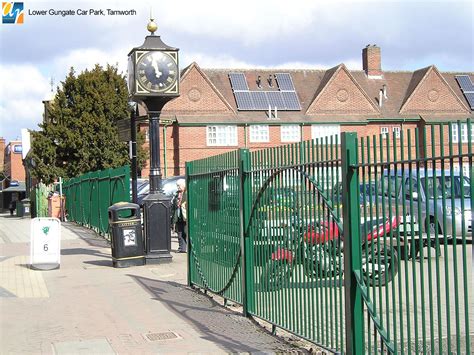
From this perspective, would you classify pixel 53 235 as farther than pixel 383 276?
Yes

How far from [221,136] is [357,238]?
42.9m

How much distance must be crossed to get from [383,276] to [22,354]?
3882mm

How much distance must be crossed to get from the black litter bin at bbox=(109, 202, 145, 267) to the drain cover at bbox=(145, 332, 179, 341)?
5.62 metres

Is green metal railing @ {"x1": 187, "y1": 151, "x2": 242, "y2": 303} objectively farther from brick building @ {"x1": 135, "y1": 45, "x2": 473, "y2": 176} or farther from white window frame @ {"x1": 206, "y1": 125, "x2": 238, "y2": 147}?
white window frame @ {"x1": 206, "y1": 125, "x2": 238, "y2": 147}

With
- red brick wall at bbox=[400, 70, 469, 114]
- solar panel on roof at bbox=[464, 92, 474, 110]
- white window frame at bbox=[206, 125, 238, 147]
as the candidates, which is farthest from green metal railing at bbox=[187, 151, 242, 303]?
solar panel on roof at bbox=[464, 92, 474, 110]

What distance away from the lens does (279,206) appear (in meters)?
6.86

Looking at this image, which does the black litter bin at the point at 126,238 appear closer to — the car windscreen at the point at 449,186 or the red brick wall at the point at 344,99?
the car windscreen at the point at 449,186

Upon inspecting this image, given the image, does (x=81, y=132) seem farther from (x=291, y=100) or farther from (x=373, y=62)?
(x=373, y=62)

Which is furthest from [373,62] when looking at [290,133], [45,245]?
[45,245]

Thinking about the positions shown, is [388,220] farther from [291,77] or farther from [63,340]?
[291,77]

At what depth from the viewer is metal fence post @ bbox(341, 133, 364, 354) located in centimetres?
525

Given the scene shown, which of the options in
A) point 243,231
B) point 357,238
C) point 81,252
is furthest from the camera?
point 81,252

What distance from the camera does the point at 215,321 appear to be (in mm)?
7992

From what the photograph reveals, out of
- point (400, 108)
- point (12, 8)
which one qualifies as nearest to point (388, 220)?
point (12, 8)
